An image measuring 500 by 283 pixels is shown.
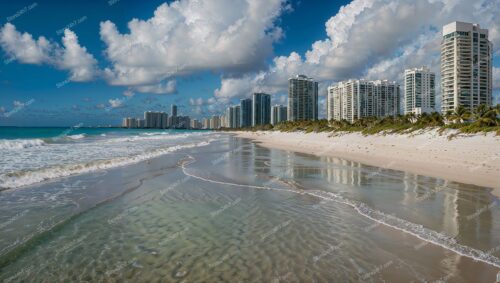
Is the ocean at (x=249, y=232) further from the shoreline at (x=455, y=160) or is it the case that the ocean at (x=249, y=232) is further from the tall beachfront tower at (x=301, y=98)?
the tall beachfront tower at (x=301, y=98)

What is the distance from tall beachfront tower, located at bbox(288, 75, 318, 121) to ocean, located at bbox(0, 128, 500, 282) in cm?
16835

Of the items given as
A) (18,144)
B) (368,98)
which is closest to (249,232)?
(18,144)

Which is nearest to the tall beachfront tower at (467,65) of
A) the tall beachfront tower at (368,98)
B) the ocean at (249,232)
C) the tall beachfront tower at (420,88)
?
the tall beachfront tower at (420,88)

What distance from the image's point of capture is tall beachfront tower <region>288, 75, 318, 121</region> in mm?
181000

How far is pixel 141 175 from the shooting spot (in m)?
17.6

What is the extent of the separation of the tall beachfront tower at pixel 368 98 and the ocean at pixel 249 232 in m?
131

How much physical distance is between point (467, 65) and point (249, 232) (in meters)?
114

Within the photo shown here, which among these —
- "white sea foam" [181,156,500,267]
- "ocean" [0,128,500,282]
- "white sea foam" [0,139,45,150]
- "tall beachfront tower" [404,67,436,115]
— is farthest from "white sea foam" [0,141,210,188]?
"tall beachfront tower" [404,67,436,115]

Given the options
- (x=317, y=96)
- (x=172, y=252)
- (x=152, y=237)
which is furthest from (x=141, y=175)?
(x=317, y=96)

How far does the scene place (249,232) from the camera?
7.80m

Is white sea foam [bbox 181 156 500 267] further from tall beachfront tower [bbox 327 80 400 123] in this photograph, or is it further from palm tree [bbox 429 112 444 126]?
tall beachfront tower [bbox 327 80 400 123]

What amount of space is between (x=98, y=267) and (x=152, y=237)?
1.66 m

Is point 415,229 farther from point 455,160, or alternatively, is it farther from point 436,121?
point 436,121

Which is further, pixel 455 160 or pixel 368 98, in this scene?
pixel 368 98
